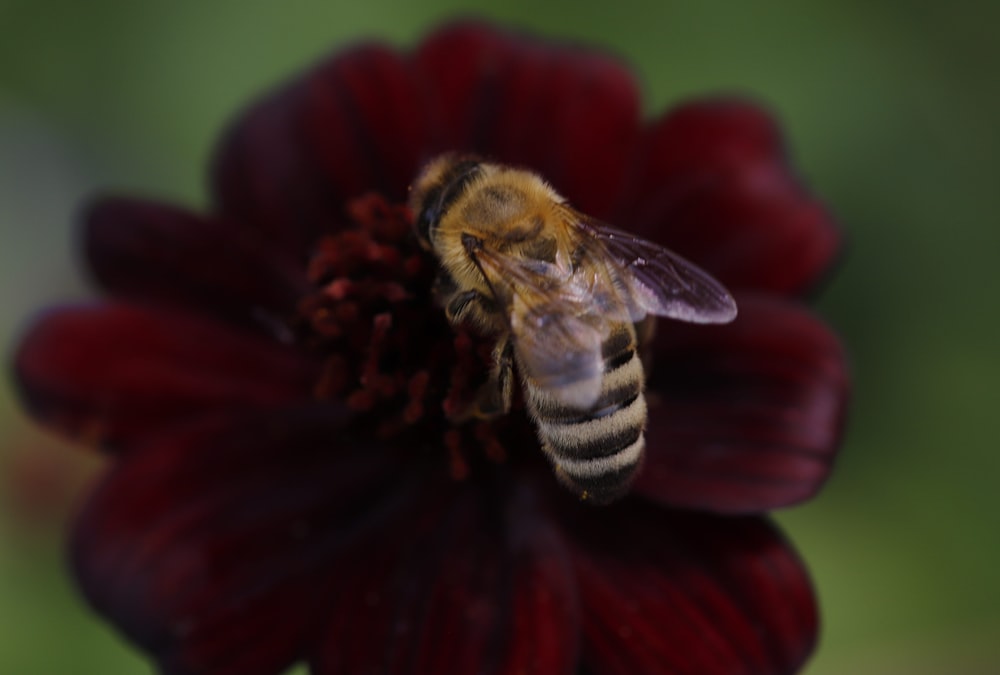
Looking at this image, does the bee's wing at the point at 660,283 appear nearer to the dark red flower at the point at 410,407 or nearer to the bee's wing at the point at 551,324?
the bee's wing at the point at 551,324

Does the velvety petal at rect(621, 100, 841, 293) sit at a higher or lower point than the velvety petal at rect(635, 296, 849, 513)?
higher

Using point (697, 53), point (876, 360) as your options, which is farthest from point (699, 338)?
point (697, 53)

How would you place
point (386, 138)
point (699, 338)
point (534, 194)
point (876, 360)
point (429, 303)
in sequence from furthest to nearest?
point (876, 360) → point (386, 138) → point (699, 338) → point (429, 303) → point (534, 194)

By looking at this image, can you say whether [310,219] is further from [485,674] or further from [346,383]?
[485,674]

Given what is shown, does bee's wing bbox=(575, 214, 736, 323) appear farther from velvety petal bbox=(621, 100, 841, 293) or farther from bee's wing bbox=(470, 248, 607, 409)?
velvety petal bbox=(621, 100, 841, 293)

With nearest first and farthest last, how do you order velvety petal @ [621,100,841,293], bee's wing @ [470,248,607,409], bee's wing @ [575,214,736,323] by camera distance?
bee's wing @ [470,248,607,409], bee's wing @ [575,214,736,323], velvety petal @ [621,100,841,293]

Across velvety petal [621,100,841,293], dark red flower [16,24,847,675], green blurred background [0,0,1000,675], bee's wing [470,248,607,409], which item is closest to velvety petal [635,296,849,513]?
dark red flower [16,24,847,675]

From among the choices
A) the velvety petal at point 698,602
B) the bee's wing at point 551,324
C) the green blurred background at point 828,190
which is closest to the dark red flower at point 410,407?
the velvety petal at point 698,602
